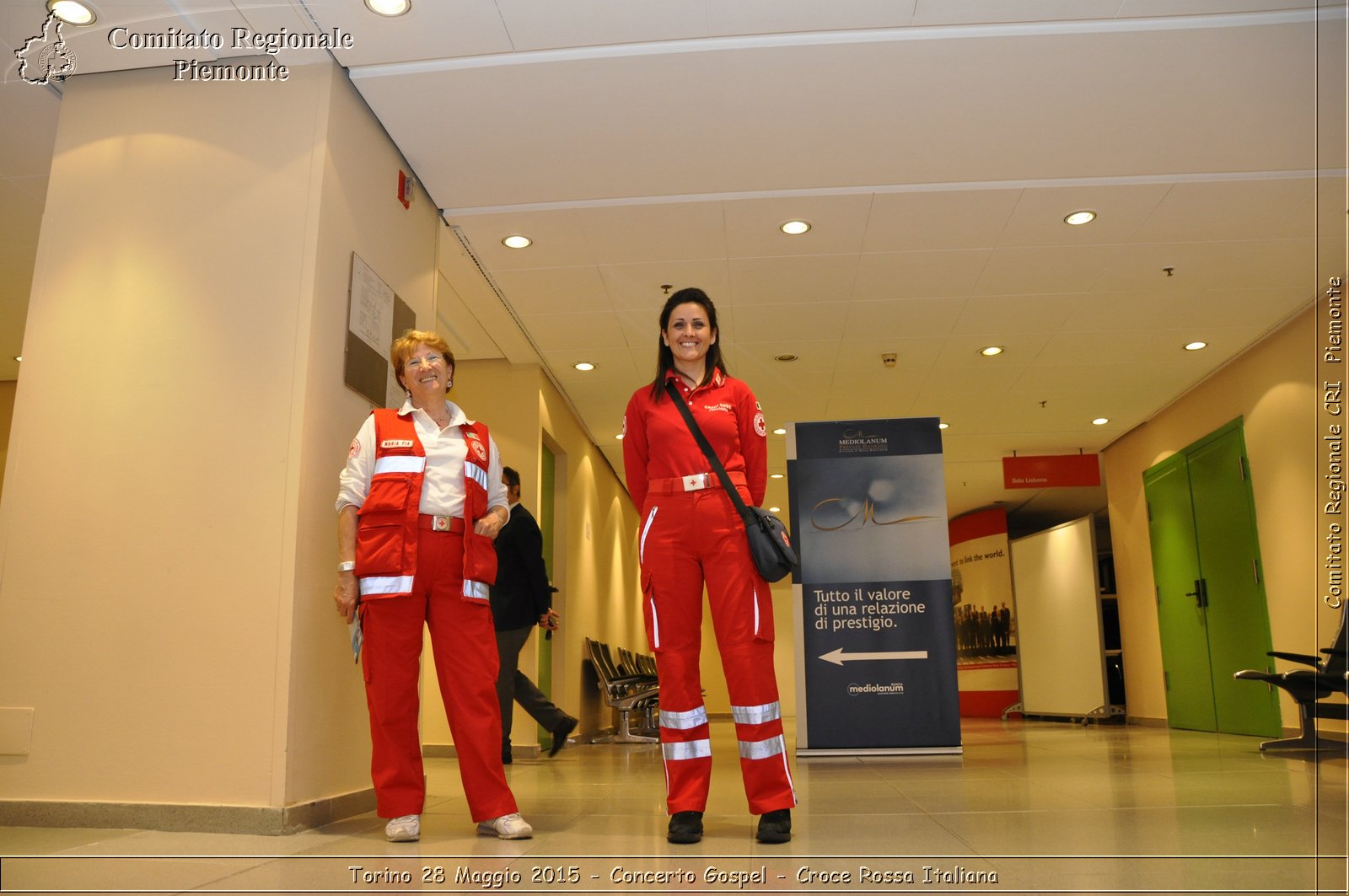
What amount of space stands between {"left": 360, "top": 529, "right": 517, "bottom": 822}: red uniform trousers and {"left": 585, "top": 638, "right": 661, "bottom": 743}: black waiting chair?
532 cm

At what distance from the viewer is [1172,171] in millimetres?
4898

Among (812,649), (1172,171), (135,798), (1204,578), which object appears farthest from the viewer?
(1204,578)

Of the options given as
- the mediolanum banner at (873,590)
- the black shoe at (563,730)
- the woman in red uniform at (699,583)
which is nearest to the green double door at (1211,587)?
the mediolanum banner at (873,590)

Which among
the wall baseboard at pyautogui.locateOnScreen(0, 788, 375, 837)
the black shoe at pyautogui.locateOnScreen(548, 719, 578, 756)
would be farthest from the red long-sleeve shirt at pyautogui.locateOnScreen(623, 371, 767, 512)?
the black shoe at pyautogui.locateOnScreen(548, 719, 578, 756)

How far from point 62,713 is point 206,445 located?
96 cm

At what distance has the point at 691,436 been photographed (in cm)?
286

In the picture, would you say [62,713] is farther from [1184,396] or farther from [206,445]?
[1184,396]

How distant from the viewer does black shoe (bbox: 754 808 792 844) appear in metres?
2.60

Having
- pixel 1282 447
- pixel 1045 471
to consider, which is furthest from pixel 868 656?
pixel 1045 471

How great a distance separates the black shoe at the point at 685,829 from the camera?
8.64 feet

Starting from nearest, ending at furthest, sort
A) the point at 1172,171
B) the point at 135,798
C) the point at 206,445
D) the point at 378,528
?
the point at 378,528 → the point at 135,798 → the point at 206,445 → the point at 1172,171

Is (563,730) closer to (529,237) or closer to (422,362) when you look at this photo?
(529,237)

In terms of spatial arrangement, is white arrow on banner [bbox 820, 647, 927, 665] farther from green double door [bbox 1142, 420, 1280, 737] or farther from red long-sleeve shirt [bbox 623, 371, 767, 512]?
green double door [bbox 1142, 420, 1280, 737]

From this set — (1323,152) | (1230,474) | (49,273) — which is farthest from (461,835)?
(1230,474)
